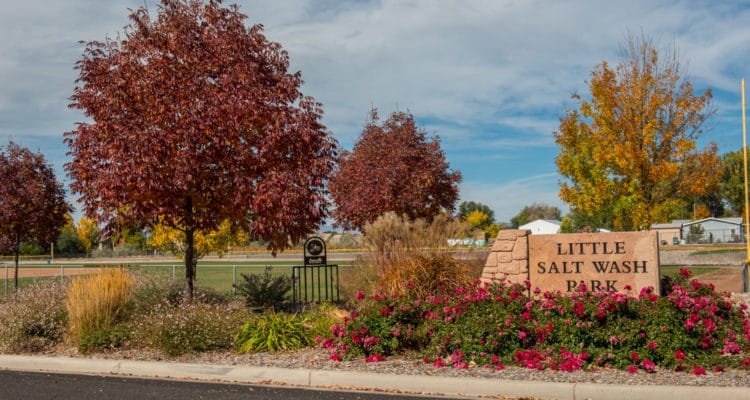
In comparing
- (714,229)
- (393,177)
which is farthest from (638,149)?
(714,229)

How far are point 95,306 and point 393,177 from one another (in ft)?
29.0

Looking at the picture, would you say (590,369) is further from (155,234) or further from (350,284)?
(155,234)

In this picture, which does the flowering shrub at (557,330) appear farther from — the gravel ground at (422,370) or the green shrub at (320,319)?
the green shrub at (320,319)

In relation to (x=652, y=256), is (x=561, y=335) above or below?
below

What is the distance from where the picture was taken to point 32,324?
987 centimetres

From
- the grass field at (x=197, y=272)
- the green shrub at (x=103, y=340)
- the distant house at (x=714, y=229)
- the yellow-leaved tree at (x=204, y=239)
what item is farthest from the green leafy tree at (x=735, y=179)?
the green shrub at (x=103, y=340)

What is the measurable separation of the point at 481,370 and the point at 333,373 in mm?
1740

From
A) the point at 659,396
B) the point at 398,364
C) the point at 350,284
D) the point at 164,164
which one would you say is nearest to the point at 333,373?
the point at 398,364

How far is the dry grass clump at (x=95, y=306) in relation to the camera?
31.3 feet

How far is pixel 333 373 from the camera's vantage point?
7.48 m

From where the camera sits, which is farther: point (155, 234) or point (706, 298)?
point (155, 234)

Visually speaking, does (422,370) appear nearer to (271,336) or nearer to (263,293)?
(271,336)

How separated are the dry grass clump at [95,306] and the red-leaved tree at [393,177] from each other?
25.0 ft

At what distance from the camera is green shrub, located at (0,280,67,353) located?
31.6 feet
